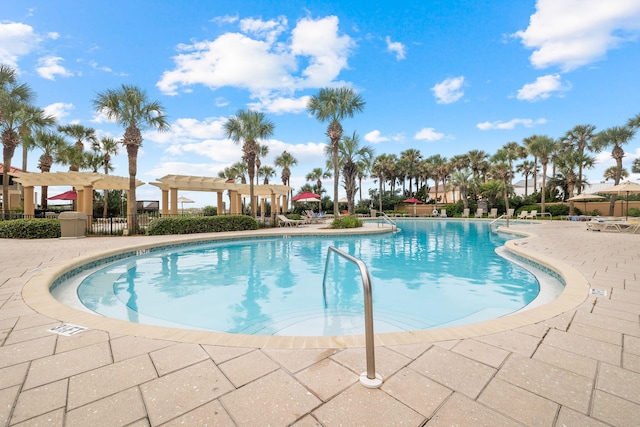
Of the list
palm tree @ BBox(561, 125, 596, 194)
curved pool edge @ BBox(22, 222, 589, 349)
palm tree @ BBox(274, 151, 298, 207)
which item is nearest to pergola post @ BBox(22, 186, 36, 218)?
curved pool edge @ BBox(22, 222, 589, 349)

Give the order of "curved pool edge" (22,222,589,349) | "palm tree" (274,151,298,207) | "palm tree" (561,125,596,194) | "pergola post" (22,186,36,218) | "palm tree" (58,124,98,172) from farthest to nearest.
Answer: "palm tree" (274,151,298,207) → "palm tree" (561,125,596,194) → "palm tree" (58,124,98,172) → "pergola post" (22,186,36,218) → "curved pool edge" (22,222,589,349)

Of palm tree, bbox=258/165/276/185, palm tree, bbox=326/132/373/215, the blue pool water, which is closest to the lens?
the blue pool water

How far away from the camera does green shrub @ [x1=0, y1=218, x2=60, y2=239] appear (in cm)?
1121

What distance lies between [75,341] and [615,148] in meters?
36.1

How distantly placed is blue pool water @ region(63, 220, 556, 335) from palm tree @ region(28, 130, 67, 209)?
1730 centimetres

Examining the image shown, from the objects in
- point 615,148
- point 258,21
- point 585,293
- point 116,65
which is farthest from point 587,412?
point 615,148

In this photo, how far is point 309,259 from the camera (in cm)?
925

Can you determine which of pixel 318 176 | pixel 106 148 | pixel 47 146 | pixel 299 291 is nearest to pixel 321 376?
pixel 299 291

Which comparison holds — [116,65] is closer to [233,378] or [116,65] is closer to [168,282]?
[168,282]

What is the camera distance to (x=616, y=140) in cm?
2452

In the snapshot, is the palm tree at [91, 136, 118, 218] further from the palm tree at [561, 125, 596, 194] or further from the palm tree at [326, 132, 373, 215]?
the palm tree at [561, 125, 596, 194]

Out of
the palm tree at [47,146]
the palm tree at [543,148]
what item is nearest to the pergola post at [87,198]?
the palm tree at [47,146]

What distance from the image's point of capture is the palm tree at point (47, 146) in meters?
19.3

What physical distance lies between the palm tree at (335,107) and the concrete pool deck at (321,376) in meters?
15.9
